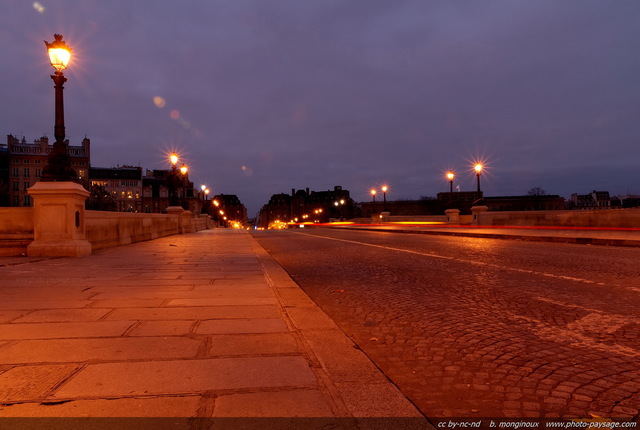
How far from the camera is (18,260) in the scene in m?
10.2

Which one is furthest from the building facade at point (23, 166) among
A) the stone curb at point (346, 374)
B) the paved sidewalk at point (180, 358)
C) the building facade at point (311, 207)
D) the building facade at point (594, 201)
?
the building facade at point (594, 201)

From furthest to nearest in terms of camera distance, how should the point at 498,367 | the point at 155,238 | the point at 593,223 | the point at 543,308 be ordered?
1. the point at 593,223
2. the point at 155,238
3. the point at 543,308
4. the point at 498,367

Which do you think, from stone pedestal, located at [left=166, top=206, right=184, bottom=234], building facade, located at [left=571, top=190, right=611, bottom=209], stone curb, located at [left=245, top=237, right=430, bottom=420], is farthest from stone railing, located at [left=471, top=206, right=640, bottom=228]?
building facade, located at [left=571, top=190, right=611, bottom=209]

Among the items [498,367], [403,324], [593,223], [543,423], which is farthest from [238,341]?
[593,223]

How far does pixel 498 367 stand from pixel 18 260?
1120 cm

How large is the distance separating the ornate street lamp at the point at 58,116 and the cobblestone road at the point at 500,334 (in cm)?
763

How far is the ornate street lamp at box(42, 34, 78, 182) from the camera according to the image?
1112cm

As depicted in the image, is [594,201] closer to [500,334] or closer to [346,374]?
[500,334]

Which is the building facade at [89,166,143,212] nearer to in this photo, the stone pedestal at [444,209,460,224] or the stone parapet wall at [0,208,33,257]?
the stone pedestal at [444,209,460,224]

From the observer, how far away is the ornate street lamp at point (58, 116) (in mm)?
11125

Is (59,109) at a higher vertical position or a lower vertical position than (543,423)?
higher

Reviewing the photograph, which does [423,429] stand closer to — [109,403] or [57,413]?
[109,403]

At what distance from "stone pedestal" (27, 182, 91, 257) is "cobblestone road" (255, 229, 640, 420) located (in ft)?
21.9

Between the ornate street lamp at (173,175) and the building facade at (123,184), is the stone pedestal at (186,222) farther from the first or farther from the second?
the building facade at (123,184)
